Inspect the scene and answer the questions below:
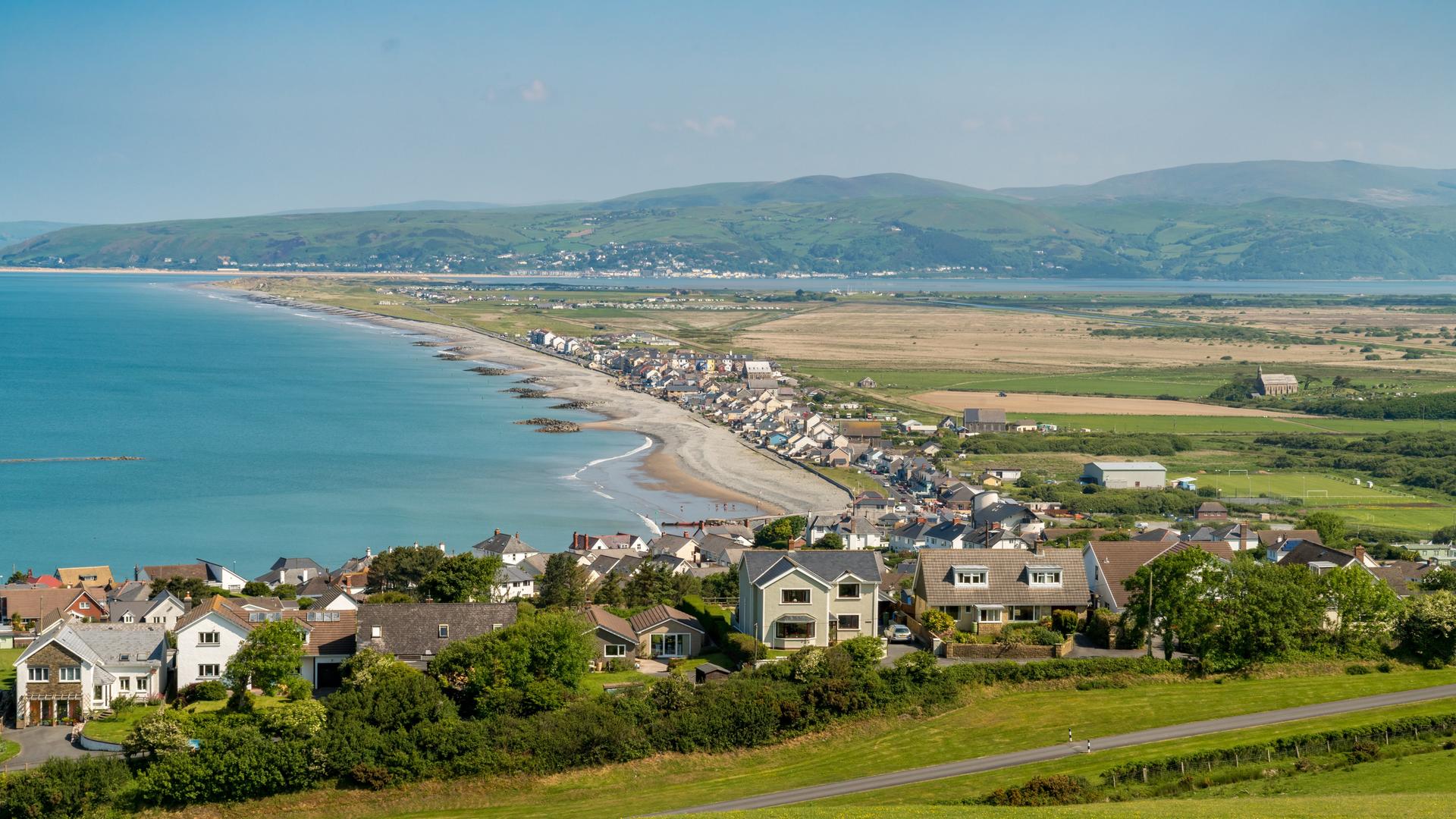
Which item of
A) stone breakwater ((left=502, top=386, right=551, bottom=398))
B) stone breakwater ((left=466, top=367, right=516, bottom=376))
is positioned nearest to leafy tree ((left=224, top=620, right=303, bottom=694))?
stone breakwater ((left=502, top=386, right=551, bottom=398))

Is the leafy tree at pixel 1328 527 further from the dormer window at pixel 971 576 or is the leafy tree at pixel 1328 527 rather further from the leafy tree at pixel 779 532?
the dormer window at pixel 971 576

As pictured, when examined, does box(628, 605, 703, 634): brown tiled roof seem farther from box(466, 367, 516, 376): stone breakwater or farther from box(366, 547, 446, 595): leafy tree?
box(466, 367, 516, 376): stone breakwater

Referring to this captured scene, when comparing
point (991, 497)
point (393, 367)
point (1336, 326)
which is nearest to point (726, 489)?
point (991, 497)

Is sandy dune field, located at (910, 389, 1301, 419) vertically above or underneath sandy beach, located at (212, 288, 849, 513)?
above

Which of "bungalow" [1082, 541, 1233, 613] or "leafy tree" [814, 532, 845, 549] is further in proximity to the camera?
"leafy tree" [814, 532, 845, 549]

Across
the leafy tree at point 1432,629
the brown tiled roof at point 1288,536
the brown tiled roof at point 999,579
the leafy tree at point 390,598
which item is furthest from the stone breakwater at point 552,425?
the leafy tree at point 1432,629
